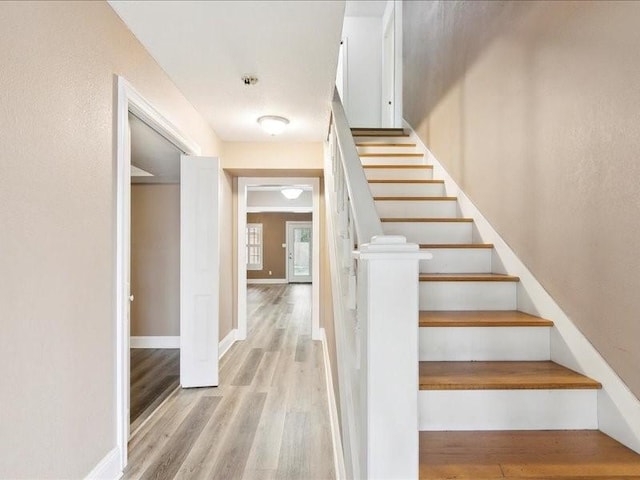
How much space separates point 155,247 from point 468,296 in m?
3.92

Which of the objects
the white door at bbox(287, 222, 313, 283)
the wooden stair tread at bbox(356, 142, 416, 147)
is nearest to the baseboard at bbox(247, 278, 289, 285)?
the white door at bbox(287, 222, 313, 283)

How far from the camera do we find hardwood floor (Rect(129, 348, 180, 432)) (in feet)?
9.09

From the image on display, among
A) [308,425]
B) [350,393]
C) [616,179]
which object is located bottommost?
[308,425]

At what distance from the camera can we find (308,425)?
2484 mm

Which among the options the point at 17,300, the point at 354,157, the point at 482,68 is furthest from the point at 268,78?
the point at 17,300

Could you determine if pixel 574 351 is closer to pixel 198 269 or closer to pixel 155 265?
pixel 198 269

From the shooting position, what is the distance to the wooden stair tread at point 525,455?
1210mm

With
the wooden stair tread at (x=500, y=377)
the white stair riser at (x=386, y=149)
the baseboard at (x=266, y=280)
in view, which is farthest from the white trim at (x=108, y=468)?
the baseboard at (x=266, y=280)

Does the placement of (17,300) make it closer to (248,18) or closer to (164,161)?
(248,18)

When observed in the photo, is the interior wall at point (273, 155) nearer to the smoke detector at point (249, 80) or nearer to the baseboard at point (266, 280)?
the smoke detector at point (249, 80)

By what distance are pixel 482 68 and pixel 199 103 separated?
2146mm

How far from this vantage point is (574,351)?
5.28ft

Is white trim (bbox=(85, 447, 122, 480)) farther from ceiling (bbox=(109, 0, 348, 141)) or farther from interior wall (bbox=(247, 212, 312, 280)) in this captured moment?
interior wall (bbox=(247, 212, 312, 280))

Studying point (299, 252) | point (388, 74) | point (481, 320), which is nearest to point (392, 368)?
point (481, 320)
